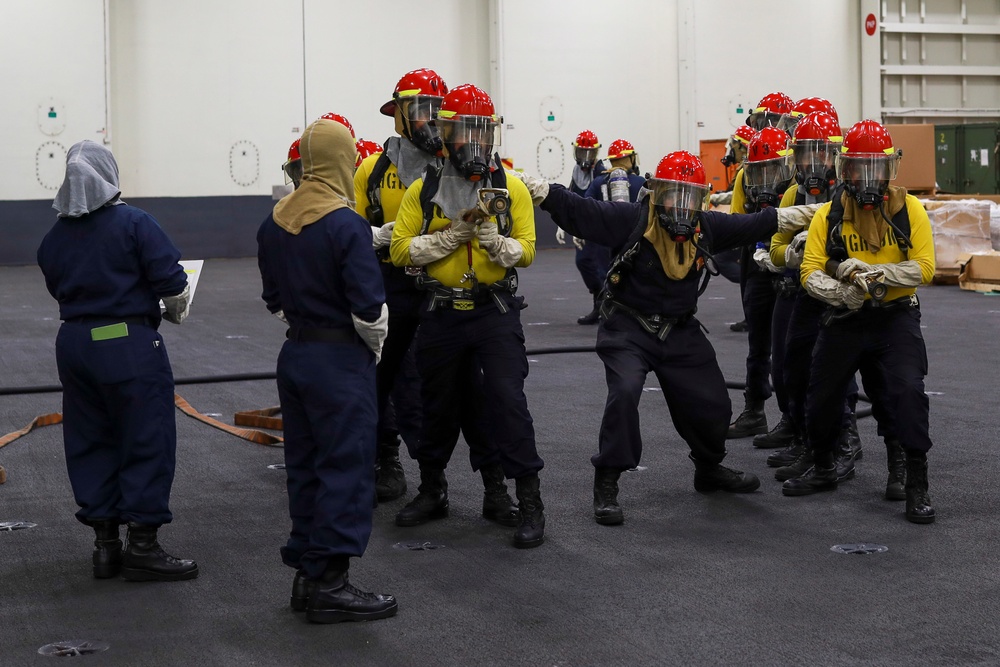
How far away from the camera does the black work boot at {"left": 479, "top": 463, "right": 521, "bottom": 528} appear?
17.5ft

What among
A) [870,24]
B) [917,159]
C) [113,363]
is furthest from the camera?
[870,24]

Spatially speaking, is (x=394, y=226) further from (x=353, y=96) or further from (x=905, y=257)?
(x=353, y=96)

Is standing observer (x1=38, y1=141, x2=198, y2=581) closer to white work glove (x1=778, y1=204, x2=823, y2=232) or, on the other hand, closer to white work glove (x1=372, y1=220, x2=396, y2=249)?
white work glove (x1=372, y1=220, x2=396, y2=249)

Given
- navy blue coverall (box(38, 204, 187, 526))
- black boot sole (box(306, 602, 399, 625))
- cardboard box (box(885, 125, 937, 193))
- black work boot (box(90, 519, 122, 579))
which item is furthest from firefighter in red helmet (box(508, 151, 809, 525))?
cardboard box (box(885, 125, 937, 193))

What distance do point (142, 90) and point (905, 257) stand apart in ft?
59.6

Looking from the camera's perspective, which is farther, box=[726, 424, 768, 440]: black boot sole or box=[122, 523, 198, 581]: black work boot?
box=[726, 424, 768, 440]: black boot sole

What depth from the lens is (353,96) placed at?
73.8ft

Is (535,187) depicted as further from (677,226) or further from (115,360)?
(115,360)

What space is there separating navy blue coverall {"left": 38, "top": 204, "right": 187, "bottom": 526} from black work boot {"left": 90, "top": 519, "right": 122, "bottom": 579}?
48 millimetres

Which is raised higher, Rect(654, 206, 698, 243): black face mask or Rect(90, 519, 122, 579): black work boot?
Rect(654, 206, 698, 243): black face mask

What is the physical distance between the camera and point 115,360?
4.55 metres

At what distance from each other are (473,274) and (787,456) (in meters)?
2.25

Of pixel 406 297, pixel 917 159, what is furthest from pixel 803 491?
pixel 917 159

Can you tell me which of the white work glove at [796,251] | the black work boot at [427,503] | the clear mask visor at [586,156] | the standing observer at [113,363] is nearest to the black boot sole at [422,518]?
the black work boot at [427,503]
